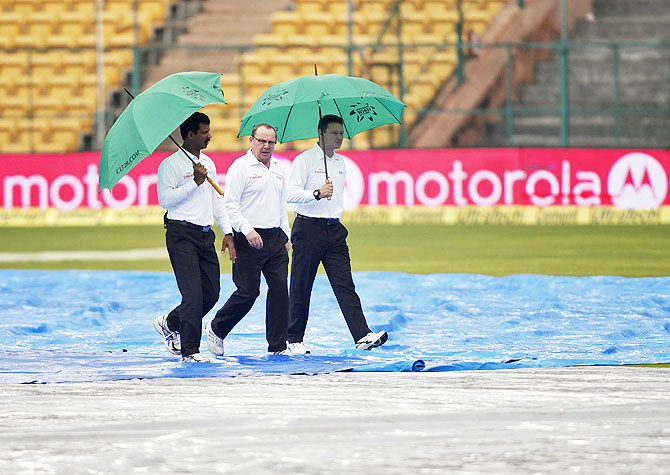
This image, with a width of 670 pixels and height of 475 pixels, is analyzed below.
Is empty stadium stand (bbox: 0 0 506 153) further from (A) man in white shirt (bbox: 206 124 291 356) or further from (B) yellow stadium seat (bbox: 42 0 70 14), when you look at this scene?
(A) man in white shirt (bbox: 206 124 291 356)

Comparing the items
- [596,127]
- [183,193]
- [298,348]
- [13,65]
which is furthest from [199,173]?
[13,65]

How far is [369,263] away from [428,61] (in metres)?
10.5

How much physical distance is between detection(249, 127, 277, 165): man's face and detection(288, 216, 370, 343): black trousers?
702 mm

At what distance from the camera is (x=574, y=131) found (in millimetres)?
27375

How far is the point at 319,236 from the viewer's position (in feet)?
32.2

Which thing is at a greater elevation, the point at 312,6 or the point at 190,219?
the point at 312,6

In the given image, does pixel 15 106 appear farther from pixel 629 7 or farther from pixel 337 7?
pixel 629 7

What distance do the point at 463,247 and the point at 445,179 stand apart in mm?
4369

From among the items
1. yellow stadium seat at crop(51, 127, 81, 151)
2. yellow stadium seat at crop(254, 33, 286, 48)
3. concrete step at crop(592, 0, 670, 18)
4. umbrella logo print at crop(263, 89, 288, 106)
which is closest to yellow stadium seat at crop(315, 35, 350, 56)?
yellow stadium seat at crop(254, 33, 286, 48)

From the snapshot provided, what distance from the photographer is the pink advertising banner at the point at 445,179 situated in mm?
23172

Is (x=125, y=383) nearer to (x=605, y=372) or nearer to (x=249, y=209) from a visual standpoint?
(x=249, y=209)

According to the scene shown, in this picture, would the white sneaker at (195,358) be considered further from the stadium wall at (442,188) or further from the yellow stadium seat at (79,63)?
the yellow stadium seat at (79,63)

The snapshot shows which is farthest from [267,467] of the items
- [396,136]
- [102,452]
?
[396,136]

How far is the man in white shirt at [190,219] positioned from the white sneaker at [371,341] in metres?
1.26
